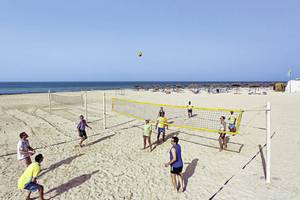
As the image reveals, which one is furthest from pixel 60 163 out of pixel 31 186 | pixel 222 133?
pixel 222 133

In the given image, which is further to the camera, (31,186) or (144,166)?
(144,166)

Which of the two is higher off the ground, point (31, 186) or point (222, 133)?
point (222, 133)

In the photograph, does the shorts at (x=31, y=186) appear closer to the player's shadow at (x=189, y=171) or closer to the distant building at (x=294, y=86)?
the player's shadow at (x=189, y=171)

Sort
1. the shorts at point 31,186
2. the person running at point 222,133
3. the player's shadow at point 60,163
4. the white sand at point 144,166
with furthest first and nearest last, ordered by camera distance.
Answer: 1. the person running at point 222,133
2. the player's shadow at point 60,163
3. the white sand at point 144,166
4. the shorts at point 31,186

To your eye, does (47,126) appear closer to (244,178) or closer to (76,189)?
(76,189)

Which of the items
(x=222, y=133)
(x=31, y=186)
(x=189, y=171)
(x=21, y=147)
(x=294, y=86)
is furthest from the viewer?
(x=294, y=86)

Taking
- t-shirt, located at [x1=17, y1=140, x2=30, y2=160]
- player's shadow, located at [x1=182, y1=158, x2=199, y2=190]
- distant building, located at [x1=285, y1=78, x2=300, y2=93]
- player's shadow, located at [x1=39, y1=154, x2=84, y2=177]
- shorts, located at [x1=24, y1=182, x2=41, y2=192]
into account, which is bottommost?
player's shadow, located at [x1=182, y1=158, x2=199, y2=190]

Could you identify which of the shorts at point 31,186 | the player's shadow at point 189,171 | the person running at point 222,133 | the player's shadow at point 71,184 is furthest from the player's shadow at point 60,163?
the person running at point 222,133

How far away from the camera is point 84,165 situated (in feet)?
19.7

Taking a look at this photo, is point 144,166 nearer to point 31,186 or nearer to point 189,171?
point 189,171

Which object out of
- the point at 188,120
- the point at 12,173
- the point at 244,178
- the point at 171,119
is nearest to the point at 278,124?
the point at 188,120

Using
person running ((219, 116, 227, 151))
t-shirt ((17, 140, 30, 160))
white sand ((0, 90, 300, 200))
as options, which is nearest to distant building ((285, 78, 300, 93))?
white sand ((0, 90, 300, 200))

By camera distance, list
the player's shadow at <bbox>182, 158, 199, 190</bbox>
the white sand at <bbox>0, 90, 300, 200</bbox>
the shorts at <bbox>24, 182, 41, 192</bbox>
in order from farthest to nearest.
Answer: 1. the player's shadow at <bbox>182, 158, 199, 190</bbox>
2. the white sand at <bbox>0, 90, 300, 200</bbox>
3. the shorts at <bbox>24, 182, 41, 192</bbox>

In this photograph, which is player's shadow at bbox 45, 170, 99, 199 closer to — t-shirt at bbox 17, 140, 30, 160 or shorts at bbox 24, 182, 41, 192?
shorts at bbox 24, 182, 41, 192
